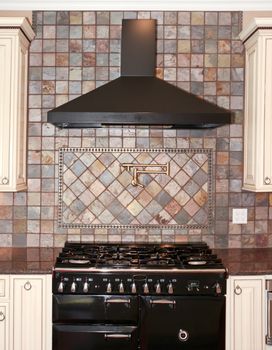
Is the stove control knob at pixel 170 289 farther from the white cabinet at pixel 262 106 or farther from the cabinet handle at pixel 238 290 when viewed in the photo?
the white cabinet at pixel 262 106

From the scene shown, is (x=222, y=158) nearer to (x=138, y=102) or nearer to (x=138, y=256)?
(x=138, y=102)

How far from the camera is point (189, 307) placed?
8.44 ft

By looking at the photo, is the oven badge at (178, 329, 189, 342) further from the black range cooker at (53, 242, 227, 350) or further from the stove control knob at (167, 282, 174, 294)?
the stove control knob at (167, 282, 174, 294)

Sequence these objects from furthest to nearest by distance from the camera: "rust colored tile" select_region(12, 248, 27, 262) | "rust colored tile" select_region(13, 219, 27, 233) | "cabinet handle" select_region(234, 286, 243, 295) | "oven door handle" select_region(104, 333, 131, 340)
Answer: "rust colored tile" select_region(13, 219, 27, 233)
"rust colored tile" select_region(12, 248, 27, 262)
"cabinet handle" select_region(234, 286, 243, 295)
"oven door handle" select_region(104, 333, 131, 340)

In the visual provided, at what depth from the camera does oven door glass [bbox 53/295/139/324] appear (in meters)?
2.58

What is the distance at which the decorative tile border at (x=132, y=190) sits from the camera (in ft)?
10.9

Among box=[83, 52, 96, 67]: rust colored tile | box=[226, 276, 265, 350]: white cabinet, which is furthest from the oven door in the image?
box=[83, 52, 96, 67]: rust colored tile

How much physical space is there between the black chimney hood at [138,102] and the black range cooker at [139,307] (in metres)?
0.88

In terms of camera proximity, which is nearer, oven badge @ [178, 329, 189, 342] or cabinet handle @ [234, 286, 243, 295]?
oven badge @ [178, 329, 189, 342]

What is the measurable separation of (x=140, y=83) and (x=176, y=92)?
0.84 feet

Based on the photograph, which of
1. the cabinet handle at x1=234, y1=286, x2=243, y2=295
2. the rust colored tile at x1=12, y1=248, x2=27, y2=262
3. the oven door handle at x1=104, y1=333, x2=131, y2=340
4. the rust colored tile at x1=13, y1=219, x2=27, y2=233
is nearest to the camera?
the oven door handle at x1=104, y1=333, x2=131, y2=340

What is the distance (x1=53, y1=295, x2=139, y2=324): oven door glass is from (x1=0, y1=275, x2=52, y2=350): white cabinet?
172 mm

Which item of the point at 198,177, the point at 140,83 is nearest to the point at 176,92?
the point at 140,83

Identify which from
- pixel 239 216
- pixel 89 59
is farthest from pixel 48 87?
pixel 239 216
